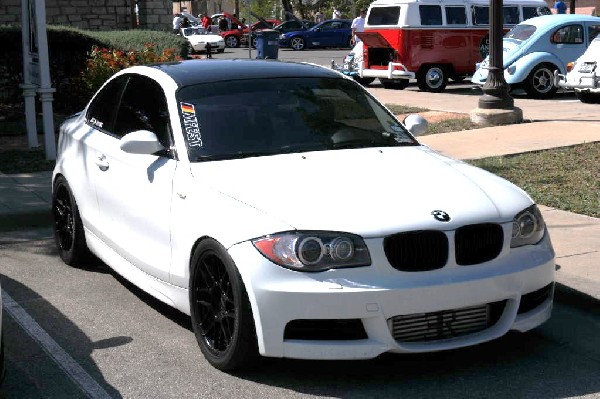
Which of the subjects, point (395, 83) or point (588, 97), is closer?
point (588, 97)

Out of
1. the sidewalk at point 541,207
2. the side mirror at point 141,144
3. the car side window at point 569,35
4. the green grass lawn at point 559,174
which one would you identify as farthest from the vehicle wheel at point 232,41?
the side mirror at point 141,144

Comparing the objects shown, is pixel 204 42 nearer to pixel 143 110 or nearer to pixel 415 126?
pixel 143 110

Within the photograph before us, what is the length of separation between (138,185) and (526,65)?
48.0 ft

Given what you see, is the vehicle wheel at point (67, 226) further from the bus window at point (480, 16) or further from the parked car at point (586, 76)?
the bus window at point (480, 16)

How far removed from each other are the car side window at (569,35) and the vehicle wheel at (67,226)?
14.5m

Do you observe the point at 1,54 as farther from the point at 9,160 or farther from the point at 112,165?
the point at 112,165

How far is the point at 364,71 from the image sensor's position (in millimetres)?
22453

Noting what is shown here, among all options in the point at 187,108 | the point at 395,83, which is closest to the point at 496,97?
the point at 395,83

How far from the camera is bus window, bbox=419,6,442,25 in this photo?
848 inches

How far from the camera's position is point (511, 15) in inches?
908

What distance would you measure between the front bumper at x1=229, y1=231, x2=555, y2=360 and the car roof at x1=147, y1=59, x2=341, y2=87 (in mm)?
1763

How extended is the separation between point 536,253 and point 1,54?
14.6 meters

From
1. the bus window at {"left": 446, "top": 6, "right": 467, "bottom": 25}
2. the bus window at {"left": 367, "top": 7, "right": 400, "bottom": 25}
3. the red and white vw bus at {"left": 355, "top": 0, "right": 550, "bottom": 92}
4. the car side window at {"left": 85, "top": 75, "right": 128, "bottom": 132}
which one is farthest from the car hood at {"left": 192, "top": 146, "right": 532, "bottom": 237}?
the bus window at {"left": 446, "top": 6, "right": 467, "bottom": 25}

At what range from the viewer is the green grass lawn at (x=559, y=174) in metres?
8.88
